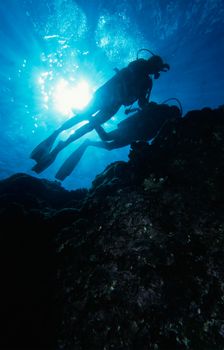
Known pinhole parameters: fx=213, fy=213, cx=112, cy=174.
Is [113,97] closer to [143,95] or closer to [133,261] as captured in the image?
[143,95]

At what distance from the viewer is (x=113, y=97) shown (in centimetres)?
580

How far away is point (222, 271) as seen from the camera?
76.2 inches

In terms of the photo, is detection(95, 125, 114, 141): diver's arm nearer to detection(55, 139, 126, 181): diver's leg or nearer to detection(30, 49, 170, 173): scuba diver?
detection(30, 49, 170, 173): scuba diver

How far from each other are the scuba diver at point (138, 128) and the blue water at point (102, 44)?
23.5ft

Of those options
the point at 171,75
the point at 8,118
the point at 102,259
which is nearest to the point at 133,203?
the point at 102,259

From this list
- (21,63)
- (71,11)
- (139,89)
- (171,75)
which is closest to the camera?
(139,89)

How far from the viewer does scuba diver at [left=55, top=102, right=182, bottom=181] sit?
548 centimetres

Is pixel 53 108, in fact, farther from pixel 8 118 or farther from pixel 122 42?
pixel 122 42

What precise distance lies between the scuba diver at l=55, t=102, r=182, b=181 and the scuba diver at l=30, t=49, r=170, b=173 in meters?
0.32

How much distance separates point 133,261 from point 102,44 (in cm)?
1182

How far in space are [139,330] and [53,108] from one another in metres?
15.8

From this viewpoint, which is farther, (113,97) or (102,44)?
(102,44)

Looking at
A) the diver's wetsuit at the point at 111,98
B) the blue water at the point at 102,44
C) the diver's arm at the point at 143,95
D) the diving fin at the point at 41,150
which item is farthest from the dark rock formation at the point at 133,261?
the blue water at the point at 102,44

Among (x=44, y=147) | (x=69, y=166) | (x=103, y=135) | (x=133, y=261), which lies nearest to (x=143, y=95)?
(x=103, y=135)
